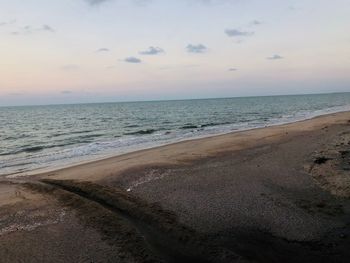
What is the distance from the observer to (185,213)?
8883 mm

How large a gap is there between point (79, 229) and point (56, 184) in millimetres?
4744

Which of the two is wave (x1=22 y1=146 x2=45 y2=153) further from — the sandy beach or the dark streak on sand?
the dark streak on sand

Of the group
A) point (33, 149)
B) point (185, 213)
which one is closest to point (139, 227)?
point (185, 213)

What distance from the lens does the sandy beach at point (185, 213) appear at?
275 inches

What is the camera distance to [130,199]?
999cm

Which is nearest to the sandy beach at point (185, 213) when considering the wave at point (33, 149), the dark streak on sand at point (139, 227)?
the dark streak on sand at point (139, 227)

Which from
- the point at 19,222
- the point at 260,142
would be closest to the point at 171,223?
the point at 19,222

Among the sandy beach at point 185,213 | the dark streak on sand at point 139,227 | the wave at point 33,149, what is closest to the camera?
the dark streak on sand at point 139,227

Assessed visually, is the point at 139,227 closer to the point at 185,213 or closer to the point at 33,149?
the point at 185,213

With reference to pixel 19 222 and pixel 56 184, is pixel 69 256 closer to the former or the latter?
pixel 19 222

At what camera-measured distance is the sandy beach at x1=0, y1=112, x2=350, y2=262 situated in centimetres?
697

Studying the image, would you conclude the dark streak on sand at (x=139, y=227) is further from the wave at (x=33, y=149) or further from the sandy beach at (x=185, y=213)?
the wave at (x=33, y=149)

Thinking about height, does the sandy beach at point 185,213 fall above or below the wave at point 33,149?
above

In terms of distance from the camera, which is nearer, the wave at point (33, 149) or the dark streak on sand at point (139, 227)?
the dark streak on sand at point (139, 227)
